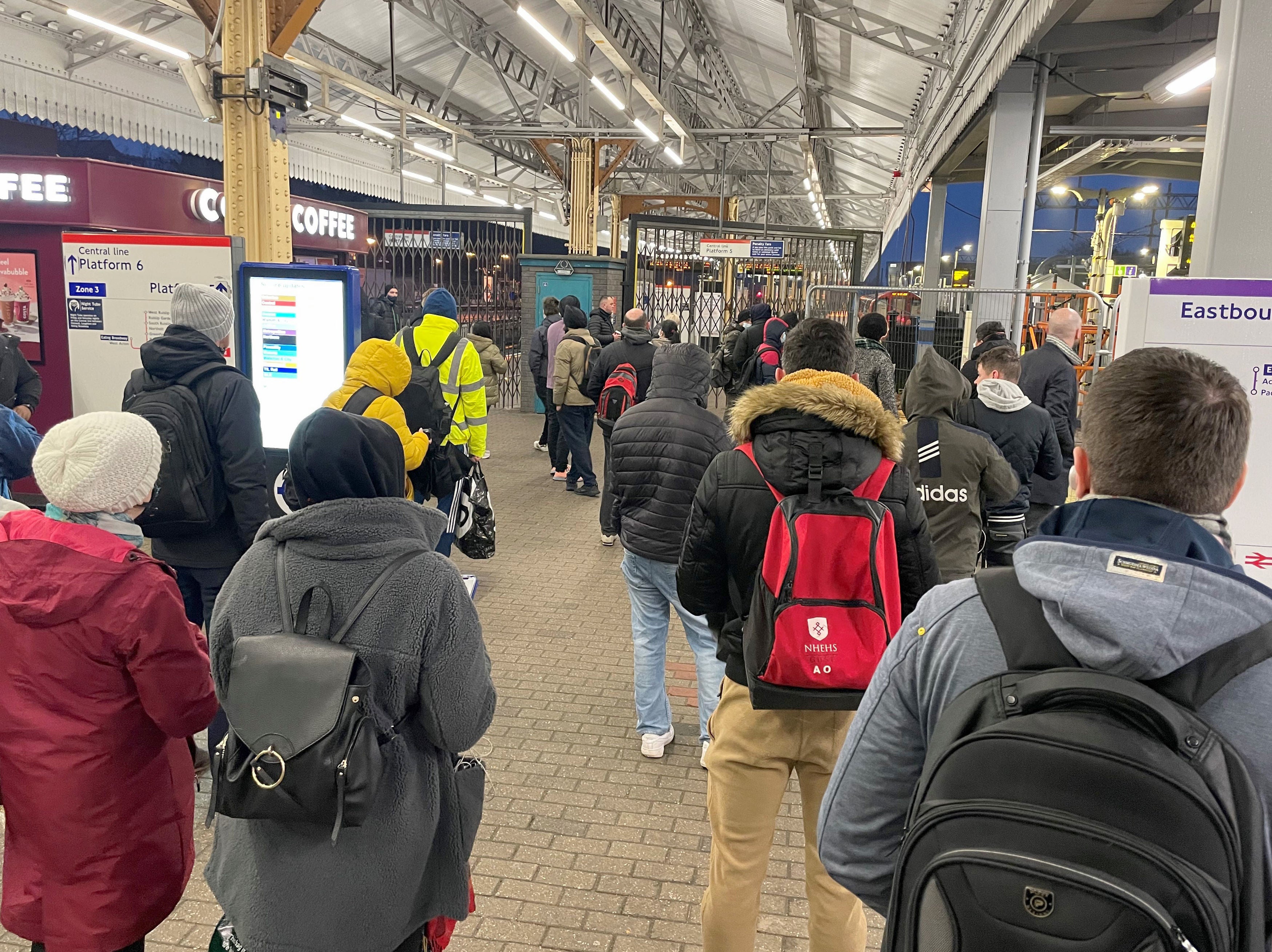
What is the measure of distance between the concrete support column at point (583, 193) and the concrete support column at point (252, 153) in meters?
10.5

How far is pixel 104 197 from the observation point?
24.0ft

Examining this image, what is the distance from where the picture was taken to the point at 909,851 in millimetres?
1155

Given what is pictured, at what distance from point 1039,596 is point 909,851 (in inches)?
13.8

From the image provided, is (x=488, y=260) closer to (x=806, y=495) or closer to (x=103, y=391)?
(x=103, y=391)

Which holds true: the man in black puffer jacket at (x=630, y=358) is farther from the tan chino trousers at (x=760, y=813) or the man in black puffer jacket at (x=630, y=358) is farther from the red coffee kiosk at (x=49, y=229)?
the tan chino trousers at (x=760, y=813)

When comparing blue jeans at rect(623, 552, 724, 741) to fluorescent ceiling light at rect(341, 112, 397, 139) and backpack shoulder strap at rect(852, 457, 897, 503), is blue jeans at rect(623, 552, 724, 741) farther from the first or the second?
fluorescent ceiling light at rect(341, 112, 397, 139)

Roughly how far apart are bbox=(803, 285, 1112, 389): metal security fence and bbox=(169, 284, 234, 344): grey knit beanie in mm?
5377

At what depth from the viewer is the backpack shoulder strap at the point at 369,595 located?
1.73 m

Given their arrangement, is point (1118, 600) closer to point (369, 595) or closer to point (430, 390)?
point (369, 595)

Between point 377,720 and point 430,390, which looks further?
point 430,390

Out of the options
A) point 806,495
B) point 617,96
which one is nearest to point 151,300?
point 806,495

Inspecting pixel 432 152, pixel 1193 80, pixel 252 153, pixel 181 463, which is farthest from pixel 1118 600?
pixel 432 152

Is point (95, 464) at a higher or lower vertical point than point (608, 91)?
lower

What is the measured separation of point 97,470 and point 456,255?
1191 cm
